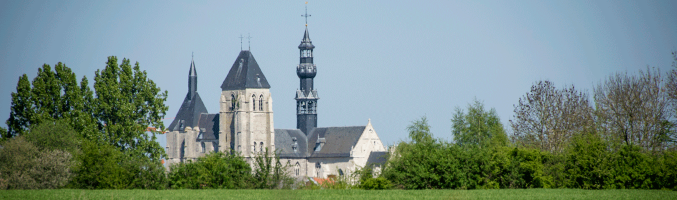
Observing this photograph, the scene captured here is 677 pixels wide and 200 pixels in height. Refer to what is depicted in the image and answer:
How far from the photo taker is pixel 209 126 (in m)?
113

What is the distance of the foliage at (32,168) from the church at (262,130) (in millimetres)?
64058

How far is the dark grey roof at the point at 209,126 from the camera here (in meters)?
112

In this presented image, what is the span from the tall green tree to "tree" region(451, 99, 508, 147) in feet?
75.3

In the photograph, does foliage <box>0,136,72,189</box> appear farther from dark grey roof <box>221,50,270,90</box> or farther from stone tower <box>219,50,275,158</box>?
dark grey roof <box>221,50,270,90</box>

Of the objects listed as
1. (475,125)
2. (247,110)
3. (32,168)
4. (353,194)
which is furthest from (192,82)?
(353,194)

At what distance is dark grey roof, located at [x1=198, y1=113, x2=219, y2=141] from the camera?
112062mm

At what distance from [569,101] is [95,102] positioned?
30.6m

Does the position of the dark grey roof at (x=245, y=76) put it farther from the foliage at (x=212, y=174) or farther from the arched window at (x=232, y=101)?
the foliage at (x=212, y=174)

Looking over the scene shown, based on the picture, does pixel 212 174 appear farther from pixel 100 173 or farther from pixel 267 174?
pixel 100 173

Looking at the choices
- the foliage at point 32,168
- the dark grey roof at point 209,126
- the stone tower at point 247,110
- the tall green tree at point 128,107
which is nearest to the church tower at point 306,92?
the stone tower at point 247,110

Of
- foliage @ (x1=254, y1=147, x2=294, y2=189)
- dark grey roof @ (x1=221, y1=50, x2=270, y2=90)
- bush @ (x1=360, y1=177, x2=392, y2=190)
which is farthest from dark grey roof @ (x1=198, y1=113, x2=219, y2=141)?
bush @ (x1=360, y1=177, x2=392, y2=190)

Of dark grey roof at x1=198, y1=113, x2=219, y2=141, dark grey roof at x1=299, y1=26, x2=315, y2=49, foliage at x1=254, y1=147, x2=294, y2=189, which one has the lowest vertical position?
foliage at x1=254, y1=147, x2=294, y2=189

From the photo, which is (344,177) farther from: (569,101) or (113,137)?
(569,101)

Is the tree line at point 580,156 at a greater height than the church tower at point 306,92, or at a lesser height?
lesser
